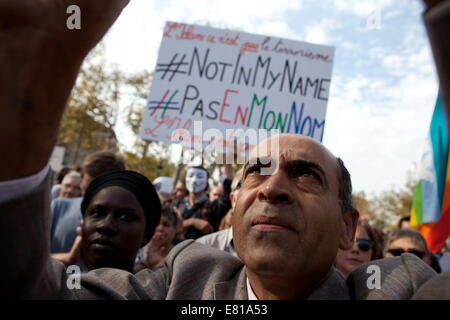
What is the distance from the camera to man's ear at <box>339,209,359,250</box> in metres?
1.81

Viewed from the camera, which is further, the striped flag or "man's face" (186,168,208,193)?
"man's face" (186,168,208,193)

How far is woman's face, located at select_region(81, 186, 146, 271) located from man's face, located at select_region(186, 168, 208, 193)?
9.13 feet

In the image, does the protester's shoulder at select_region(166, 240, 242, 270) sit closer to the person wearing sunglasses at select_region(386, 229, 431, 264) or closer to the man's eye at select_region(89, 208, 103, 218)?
the man's eye at select_region(89, 208, 103, 218)

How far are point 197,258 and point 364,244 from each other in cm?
253

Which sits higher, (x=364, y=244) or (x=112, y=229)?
(x=364, y=244)

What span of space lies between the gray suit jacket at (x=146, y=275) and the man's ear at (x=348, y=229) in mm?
216

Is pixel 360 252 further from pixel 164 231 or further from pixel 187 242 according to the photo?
pixel 187 242

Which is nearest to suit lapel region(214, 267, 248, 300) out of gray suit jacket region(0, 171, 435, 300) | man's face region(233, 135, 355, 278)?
gray suit jacket region(0, 171, 435, 300)

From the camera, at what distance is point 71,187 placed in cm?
462

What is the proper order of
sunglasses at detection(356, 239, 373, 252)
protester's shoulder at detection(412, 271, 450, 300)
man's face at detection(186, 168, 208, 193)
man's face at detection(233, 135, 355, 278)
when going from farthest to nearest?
man's face at detection(186, 168, 208, 193), sunglasses at detection(356, 239, 373, 252), man's face at detection(233, 135, 355, 278), protester's shoulder at detection(412, 271, 450, 300)

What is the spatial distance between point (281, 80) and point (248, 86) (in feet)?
1.34

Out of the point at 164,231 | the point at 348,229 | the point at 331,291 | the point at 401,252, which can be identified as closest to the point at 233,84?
the point at 164,231
